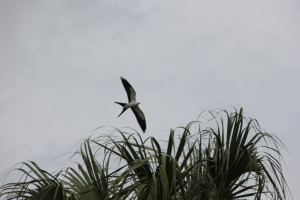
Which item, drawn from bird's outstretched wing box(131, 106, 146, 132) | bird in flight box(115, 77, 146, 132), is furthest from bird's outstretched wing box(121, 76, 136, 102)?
bird's outstretched wing box(131, 106, 146, 132)

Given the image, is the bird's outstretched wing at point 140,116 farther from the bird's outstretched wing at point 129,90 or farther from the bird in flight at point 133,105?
the bird's outstretched wing at point 129,90

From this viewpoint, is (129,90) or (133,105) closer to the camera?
(129,90)

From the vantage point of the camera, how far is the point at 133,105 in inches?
668

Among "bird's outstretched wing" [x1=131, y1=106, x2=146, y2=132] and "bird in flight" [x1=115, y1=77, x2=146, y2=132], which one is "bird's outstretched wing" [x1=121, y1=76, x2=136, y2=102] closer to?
"bird in flight" [x1=115, y1=77, x2=146, y2=132]

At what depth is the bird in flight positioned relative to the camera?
1633cm

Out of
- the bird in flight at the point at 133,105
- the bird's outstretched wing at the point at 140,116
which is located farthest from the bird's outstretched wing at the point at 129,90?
the bird's outstretched wing at the point at 140,116

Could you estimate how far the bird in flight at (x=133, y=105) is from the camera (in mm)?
16328

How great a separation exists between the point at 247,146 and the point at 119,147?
1499mm

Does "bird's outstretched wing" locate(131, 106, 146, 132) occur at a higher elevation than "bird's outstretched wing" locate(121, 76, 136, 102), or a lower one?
lower

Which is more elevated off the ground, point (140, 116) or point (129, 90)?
point (129, 90)

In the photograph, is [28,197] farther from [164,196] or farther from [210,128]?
[210,128]

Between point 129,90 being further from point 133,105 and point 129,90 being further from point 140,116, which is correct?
point 140,116

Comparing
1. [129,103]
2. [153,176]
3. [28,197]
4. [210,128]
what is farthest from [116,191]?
[129,103]

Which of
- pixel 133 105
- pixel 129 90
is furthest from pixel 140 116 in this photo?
pixel 129 90
